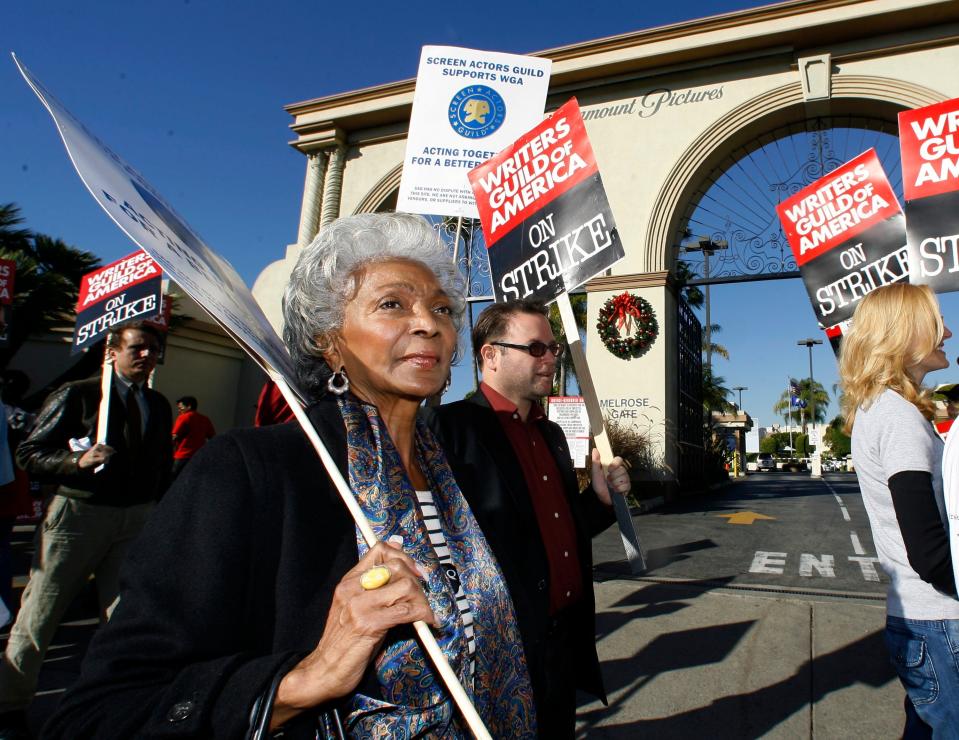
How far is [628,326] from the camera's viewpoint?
40.4ft

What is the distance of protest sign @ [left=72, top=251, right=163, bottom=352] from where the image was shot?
5250 mm

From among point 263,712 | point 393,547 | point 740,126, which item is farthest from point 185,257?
point 740,126

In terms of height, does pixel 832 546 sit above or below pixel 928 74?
below

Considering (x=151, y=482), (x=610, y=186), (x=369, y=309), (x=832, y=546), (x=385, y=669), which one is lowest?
(x=832, y=546)

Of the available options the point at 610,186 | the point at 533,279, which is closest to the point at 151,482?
the point at 533,279

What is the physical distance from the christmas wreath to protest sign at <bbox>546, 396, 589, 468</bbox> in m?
2.87

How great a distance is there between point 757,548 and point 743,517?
120 inches

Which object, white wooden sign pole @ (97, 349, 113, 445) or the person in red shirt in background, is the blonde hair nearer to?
white wooden sign pole @ (97, 349, 113, 445)

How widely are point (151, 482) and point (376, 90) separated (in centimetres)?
1358

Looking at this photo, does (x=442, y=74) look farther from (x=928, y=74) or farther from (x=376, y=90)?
(x=376, y=90)

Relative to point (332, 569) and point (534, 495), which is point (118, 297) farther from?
point (332, 569)

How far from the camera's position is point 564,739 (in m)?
2.17

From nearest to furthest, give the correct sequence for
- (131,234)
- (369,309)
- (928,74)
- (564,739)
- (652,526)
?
(131,234) → (369,309) → (564,739) → (652,526) → (928,74)

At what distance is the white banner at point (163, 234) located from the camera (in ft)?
3.07
